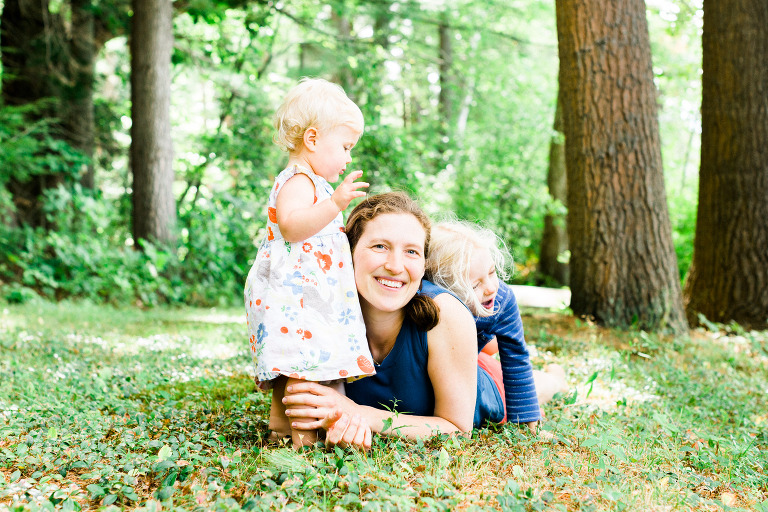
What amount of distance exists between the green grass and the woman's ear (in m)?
1.35

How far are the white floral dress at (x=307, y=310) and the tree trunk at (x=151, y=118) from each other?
7482 mm

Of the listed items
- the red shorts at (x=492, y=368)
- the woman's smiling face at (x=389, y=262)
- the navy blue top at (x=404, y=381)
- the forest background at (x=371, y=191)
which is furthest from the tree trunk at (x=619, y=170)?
the woman's smiling face at (x=389, y=262)

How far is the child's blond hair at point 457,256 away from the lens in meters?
3.14

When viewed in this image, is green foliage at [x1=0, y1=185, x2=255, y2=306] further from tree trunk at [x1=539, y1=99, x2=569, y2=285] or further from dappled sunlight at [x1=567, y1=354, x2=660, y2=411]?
tree trunk at [x1=539, y1=99, x2=569, y2=285]

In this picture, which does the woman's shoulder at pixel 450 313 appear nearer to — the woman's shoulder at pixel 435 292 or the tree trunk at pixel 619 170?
the woman's shoulder at pixel 435 292

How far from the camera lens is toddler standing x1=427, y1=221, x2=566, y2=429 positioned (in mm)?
3174

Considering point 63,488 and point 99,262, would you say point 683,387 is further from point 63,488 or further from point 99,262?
point 99,262

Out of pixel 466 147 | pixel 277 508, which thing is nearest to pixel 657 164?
pixel 277 508

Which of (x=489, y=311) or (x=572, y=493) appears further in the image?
(x=489, y=311)

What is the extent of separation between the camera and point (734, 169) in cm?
698

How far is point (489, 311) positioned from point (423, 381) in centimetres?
51

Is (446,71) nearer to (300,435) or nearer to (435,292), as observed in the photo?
(435,292)

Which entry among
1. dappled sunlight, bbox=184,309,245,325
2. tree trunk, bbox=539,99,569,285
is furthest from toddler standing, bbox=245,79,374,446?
tree trunk, bbox=539,99,569,285

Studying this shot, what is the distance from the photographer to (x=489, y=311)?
321 centimetres
